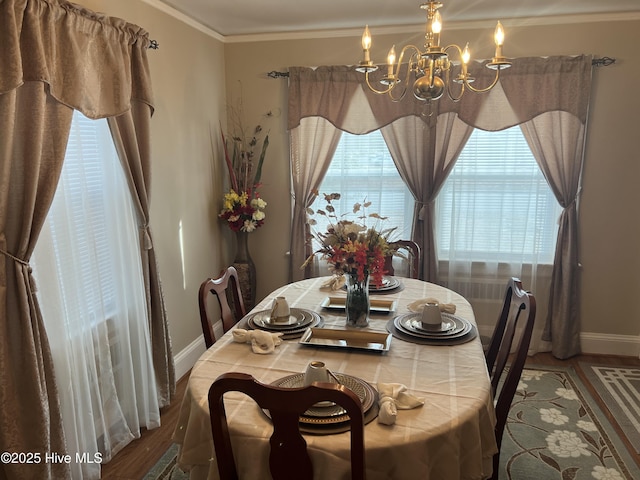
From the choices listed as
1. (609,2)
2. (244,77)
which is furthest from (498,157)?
(244,77)

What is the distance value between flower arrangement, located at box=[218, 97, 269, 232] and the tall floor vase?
0.20m

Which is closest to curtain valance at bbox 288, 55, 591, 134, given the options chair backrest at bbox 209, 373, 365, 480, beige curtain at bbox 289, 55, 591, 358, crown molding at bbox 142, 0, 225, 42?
beige curtain at bbox 289, 55, 591, 358

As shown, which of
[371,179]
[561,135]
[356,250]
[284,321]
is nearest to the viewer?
[356,250]

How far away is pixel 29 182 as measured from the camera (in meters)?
1.86

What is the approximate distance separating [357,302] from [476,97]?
2.08 metres

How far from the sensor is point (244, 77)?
3.76m

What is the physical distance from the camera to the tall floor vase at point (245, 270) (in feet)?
12.4

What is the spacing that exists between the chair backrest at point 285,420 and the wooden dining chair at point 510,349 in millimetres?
791

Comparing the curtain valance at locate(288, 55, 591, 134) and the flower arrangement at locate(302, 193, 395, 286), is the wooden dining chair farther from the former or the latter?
the curtain valance at locate(288, 55, 591, 134)

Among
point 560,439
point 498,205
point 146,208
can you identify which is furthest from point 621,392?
point 146,208

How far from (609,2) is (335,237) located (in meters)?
2.51

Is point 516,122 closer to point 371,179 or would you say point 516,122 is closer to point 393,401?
point 371,179

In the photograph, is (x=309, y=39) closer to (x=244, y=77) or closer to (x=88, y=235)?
(x=244, y=77)

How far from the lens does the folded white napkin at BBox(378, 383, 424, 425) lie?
1.35 m
